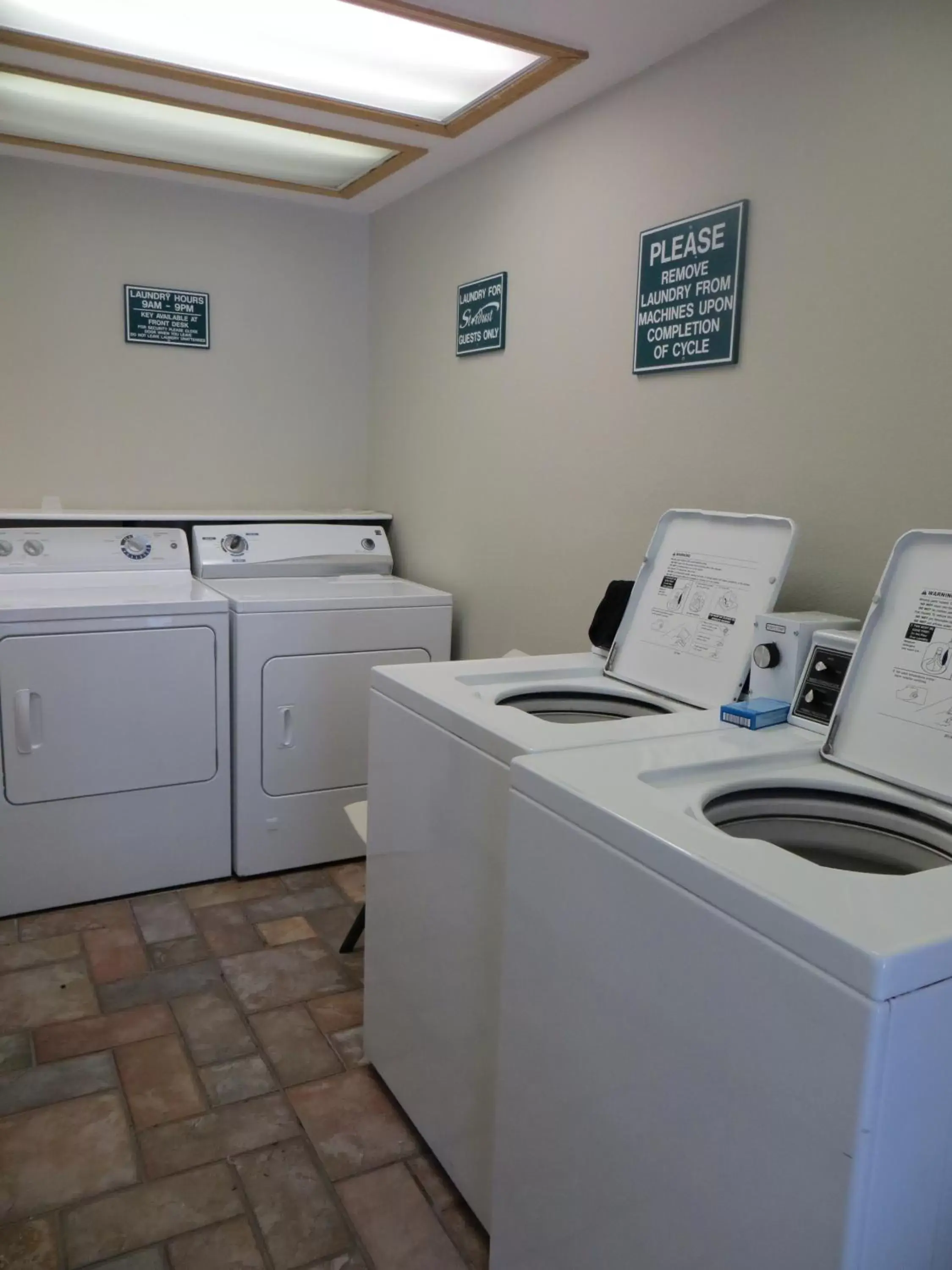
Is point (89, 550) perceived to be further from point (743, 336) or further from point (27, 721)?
point (743, 336)

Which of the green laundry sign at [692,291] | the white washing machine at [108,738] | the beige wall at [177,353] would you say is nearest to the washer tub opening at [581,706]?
the green laundry sign at [692,291]

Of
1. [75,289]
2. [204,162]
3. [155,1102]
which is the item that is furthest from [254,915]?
[204,162]

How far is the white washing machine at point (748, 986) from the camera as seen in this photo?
89 centimetres

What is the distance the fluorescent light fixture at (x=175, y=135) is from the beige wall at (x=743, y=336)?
0.37 metres

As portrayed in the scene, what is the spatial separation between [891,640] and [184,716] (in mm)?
2033

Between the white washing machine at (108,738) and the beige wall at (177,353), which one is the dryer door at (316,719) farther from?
the beige wall at (177,353)

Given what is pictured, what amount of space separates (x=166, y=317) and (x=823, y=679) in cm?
280

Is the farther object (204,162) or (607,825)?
(204,162)

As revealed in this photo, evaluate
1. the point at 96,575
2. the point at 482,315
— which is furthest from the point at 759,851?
the point at 96,575

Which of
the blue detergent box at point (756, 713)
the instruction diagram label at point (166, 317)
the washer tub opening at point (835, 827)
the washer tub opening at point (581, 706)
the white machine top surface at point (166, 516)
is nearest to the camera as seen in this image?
the washer tub opening at point (835, 827)

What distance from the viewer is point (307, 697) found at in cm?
301

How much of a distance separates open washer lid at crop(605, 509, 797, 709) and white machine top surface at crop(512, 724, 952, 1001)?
Answer: 0.29 meters

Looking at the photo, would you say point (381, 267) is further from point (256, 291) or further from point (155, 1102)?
point (155, 1102)

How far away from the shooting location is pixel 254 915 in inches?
110
